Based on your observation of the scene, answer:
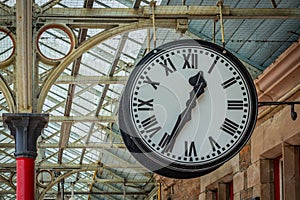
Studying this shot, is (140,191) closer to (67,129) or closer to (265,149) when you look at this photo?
(67,129)

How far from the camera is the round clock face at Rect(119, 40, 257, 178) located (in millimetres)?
5973

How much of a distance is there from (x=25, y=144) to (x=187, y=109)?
9.64 feet

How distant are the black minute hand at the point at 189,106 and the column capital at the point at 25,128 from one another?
277cm

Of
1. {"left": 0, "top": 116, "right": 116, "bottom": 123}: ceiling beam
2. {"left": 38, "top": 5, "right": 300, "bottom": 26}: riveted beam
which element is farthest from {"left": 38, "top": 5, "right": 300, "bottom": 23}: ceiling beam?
{"left": 0, "top": 116, "right": 116, "bottom": 123}: ceiling beam

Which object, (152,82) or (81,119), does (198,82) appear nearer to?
(152,82)

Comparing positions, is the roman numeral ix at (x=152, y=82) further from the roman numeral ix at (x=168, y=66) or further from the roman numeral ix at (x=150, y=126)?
the roman numeral ix at (x=150, y=126)

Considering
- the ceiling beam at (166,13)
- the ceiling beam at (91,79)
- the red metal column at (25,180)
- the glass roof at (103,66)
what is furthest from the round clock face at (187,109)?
the ceiling beam at (91,79)

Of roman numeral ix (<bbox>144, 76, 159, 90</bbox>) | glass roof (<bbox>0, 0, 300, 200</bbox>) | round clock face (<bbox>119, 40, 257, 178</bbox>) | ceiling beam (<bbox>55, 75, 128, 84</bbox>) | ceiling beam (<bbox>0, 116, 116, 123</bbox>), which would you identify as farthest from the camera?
ceiling beam (<bbox>0, 116, 116, 123</bbox>)

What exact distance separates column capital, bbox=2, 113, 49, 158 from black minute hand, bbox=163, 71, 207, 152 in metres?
2.77

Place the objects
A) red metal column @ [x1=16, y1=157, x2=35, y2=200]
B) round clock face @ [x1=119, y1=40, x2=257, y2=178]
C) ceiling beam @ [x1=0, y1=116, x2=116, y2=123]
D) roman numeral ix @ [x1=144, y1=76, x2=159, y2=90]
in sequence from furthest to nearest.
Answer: ceiling beam @ [x1=0, y1=116, x2=116, y2=123] < red metal column @ [x1=16, y1=157, x2=35, y2=200] < roman numeral ix @ [x1=144, y1=76, x2=159, y2=90] < round clock face @ [x1=119, y1=40, x2=257, y2=178]

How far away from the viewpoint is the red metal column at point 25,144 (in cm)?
844

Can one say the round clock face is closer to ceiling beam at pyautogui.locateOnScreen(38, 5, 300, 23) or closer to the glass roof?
the glass roof

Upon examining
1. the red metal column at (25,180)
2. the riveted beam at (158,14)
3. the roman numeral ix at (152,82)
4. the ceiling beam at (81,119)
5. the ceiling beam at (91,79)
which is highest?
the ceiling beam at (91,79)

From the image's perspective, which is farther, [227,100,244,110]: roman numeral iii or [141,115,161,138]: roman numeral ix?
[227,100,244,110]: roman numeral iii
